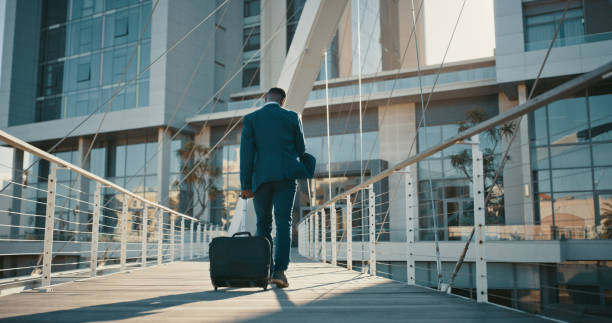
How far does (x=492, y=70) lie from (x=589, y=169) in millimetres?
4955

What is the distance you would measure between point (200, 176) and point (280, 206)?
60.4ft

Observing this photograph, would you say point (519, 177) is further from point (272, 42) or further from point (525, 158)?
point (272, 42)

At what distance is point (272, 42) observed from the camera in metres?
23.3

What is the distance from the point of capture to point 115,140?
23.2 metres

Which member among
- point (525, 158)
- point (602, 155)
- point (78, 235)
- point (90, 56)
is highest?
point (90, 56)

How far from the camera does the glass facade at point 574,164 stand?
13297 millimetres

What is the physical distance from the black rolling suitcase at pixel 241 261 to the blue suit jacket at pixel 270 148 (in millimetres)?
352

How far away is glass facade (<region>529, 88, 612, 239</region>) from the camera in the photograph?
43.6 ft

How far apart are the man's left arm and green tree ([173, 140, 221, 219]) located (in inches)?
708

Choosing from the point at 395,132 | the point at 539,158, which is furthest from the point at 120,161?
the point at 539,158

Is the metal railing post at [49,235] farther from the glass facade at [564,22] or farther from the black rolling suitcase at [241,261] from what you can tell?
the glass facade at [564,22]

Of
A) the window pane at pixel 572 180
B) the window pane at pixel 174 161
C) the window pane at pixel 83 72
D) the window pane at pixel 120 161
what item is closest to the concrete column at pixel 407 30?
the window pane at pixel 572 180

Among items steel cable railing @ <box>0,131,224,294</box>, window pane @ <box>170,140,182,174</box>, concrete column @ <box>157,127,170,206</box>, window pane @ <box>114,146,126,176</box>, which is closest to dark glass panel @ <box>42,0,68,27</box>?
window pane @ <box>114,146,126,176</box>

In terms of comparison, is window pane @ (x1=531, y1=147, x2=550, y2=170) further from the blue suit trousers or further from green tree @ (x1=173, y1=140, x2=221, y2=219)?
the blue suit trousers
